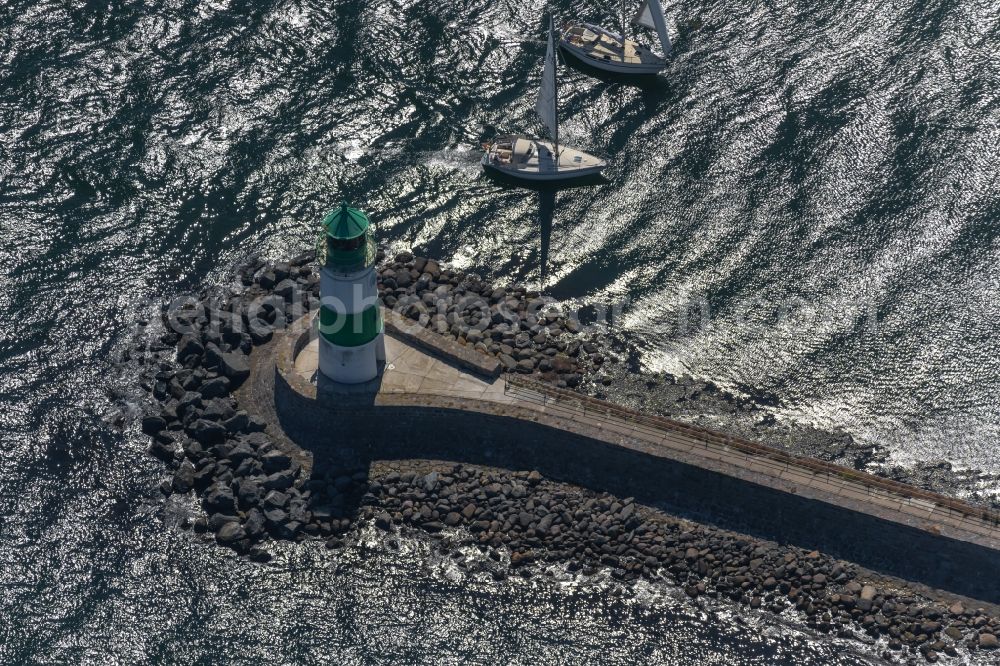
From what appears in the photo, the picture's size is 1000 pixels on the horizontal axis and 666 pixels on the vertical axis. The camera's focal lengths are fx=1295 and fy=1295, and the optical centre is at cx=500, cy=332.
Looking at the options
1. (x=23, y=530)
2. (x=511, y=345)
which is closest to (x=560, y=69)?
(x=511, y=345)

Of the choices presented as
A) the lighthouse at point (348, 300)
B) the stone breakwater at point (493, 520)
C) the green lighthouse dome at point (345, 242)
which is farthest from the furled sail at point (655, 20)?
the green lighthouse dome at point (345, 242)

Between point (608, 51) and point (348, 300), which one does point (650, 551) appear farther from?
point (608, 51)

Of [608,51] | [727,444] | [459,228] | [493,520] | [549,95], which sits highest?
[608,51]

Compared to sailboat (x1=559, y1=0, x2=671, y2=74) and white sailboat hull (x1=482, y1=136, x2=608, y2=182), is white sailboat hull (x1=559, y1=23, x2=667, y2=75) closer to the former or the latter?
sailboat (x1=559, y1=0, x2=671, y2=74)

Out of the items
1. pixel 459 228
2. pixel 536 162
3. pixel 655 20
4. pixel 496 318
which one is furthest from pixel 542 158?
pixel 655 20

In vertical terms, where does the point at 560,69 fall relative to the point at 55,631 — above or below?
above

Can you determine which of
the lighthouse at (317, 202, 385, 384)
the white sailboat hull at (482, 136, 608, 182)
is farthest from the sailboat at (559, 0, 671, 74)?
the lighthouse at (317, 202, 385, 384)

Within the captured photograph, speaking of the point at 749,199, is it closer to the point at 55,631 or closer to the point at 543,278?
the point at 543,278
